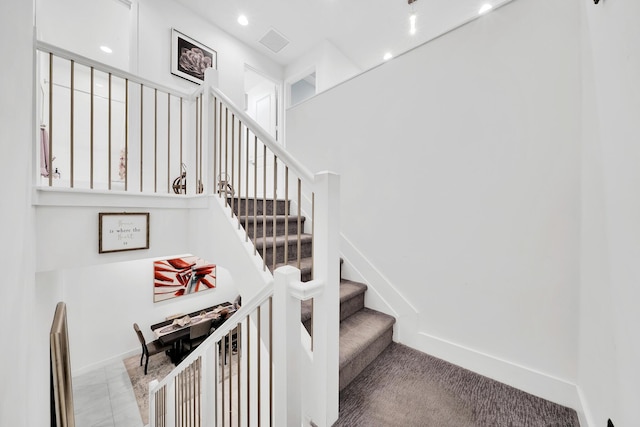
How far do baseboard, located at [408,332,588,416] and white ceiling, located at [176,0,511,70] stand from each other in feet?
10.6

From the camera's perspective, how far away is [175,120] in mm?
3152

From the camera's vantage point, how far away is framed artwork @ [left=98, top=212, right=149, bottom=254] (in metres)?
1.64

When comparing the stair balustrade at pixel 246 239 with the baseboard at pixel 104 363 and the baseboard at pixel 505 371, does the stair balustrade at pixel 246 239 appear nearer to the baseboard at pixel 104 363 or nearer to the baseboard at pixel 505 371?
the baseboard at pixel 505 371

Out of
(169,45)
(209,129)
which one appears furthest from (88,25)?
(209,129)

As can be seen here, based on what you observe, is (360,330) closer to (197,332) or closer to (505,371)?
(505,371)

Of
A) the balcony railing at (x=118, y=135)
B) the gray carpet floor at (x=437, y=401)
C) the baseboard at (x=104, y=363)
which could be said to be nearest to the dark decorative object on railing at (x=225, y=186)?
the balcony railing at (x=118, y=135)

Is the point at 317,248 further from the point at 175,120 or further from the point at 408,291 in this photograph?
the point at 175,120

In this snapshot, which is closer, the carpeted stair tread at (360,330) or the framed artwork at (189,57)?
the carpeted stair tread at (360,330)

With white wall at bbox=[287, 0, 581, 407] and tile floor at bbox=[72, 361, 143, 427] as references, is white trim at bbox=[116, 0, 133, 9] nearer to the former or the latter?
white wall at bbox=[287, 0, 581, 407]

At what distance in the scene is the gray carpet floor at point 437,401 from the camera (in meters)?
1.27

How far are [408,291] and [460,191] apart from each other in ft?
2.87

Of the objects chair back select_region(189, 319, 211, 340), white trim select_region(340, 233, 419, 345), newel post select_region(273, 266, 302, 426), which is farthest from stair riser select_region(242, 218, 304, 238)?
chair back select_region(189, 319, 211, 340)

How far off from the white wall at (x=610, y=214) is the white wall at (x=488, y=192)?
12 centimetres

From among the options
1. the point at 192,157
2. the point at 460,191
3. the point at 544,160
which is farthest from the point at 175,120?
the point at 544,160
